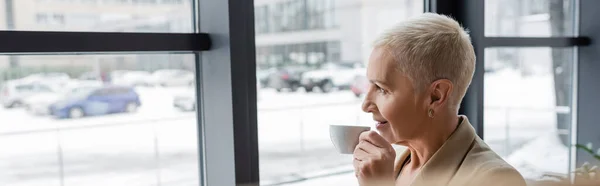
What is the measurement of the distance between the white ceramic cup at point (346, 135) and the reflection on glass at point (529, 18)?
5.82ft

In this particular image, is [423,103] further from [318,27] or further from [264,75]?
[318,27]

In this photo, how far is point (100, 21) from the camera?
5.56 ft

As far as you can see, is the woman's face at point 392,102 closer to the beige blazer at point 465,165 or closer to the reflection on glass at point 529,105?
the beige blazer at point 465,165

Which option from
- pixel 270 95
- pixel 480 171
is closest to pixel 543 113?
pixel 270 95

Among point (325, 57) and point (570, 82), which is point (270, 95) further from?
point (570, 82)

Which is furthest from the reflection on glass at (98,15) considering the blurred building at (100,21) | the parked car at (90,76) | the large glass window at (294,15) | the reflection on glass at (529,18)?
the reflection on glass at (529,18)

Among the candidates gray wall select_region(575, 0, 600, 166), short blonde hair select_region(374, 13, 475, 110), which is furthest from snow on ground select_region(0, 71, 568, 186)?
gray wall select_region(575, 0, 600, 166)

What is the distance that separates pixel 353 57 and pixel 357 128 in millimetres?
1189

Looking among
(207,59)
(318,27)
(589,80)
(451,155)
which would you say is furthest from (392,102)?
(589,80)

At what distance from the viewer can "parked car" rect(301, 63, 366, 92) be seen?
2193 millimetres

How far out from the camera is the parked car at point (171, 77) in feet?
5.99

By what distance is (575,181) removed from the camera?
0.53 m

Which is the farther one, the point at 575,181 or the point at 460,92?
the point at 460,92

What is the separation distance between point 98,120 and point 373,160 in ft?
3.02
